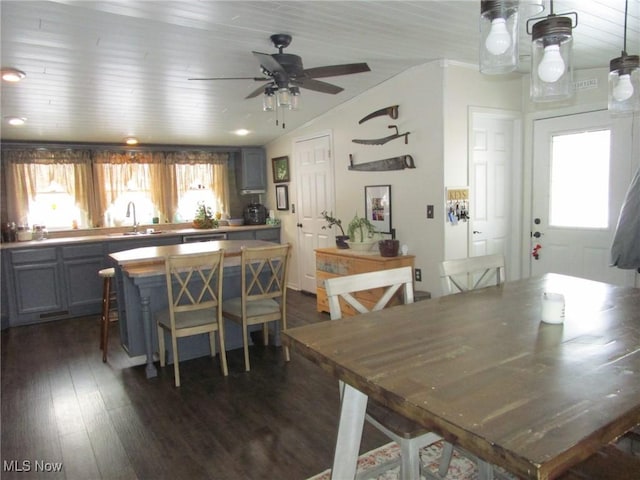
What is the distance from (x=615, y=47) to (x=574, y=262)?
1798 mm

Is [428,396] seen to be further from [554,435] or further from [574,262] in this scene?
[574,262]

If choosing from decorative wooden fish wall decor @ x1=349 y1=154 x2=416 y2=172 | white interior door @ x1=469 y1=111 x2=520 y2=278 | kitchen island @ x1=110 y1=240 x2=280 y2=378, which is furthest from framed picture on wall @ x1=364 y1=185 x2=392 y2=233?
kitchen island @ x1=110 y1=240 x2=280 y2=378

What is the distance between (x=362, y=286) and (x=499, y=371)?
839 mm

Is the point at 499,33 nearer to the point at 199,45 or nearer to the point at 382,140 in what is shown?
the point at 199,45

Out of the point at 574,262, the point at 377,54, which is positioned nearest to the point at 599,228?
the point at 574,262

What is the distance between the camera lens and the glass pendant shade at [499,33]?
1414 mm

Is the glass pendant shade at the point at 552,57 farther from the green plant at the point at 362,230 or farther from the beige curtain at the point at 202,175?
the beige curtain at the point at 202,175

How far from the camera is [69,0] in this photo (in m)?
2.36

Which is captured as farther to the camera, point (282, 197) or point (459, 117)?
point (282, 197)

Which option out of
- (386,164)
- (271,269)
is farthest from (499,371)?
(386,164)

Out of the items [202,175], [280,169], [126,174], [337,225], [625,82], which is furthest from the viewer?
[202,175]

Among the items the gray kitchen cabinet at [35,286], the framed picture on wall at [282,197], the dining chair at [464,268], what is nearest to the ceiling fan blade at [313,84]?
the dining chair at [464,268]

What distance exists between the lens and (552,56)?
148cm

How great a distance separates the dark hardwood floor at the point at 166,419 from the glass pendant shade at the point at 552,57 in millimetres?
1866
